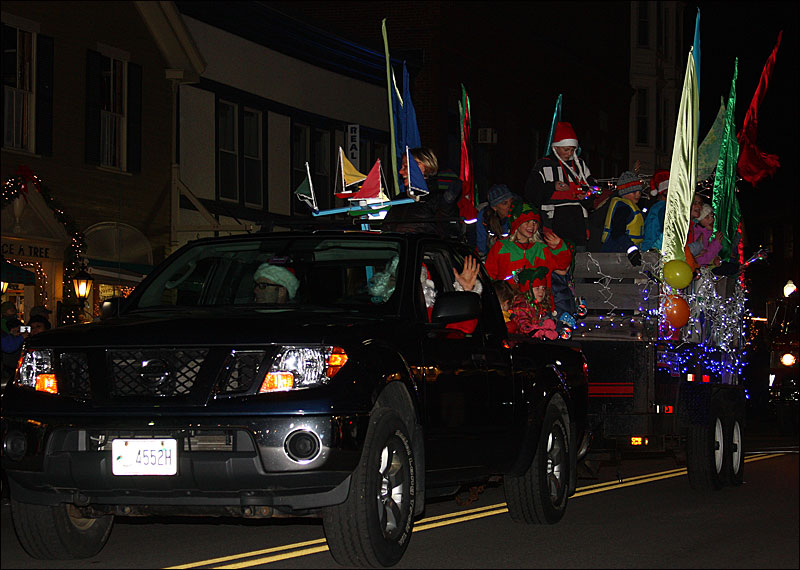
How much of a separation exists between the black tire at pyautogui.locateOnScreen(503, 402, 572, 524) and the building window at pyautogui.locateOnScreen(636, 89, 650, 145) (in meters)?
45.4

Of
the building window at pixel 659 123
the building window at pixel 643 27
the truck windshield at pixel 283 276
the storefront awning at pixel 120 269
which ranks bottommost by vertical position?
the truck windshield at pixel 283 276

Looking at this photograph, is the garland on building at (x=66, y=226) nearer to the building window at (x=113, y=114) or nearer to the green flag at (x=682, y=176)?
the building window at (x=113, y=114)

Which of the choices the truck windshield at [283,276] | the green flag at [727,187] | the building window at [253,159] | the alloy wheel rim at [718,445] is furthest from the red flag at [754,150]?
the building window at [253,159]

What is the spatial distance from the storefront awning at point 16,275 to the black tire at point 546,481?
12755mm

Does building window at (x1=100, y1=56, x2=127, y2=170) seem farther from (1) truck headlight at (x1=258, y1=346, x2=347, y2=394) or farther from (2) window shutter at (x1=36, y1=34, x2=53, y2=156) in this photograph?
(1) truck headlight at (x1=258, y1=346, x2=347, y2=394)

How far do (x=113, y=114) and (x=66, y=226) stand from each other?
2544 mm

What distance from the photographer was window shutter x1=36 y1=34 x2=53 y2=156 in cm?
2352

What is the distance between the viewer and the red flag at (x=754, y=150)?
16203 millimetres

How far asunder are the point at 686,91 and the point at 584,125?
117 feet

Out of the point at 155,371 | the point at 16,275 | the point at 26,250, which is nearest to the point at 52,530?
the point at 155,371

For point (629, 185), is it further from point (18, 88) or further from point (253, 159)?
point (253, 159)

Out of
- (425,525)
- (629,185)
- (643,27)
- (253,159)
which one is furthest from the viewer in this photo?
(643,27)

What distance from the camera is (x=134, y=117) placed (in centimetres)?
2606

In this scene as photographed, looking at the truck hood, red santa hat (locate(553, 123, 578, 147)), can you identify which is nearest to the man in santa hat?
red santa hat (locate(553, 123, 578, 147))
